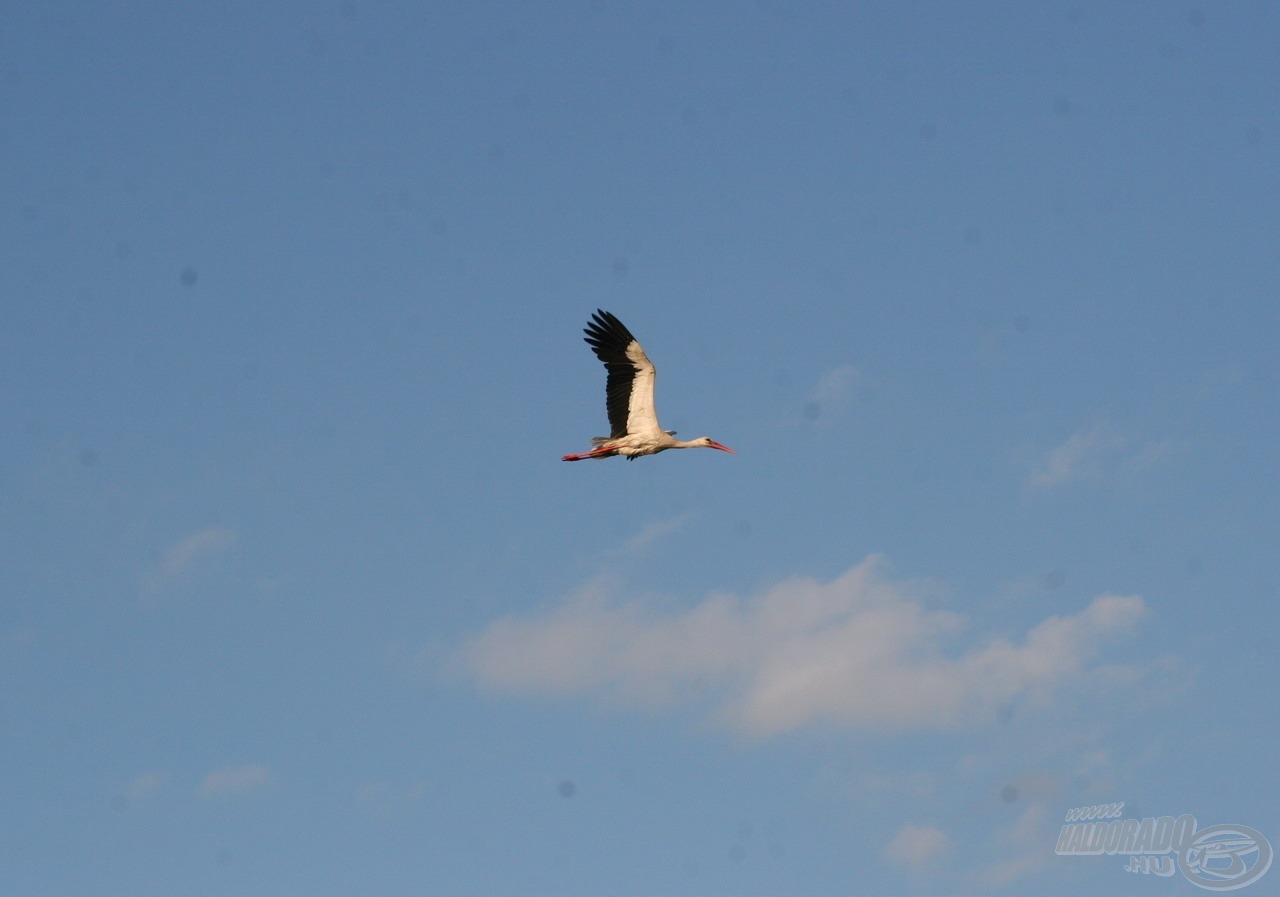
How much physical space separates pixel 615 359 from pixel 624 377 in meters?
0.58

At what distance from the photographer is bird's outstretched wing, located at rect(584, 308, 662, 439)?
6756 cm

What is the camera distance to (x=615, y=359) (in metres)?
67.8

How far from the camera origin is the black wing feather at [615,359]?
67.5 metres

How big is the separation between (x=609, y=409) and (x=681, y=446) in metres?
2.66

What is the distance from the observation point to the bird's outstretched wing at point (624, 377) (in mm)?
67562

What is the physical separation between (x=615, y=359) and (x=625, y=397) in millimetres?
1174

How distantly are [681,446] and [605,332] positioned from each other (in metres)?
4.45

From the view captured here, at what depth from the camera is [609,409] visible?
6862 centimetres

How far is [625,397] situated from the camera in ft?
224

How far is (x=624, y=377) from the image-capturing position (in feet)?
223

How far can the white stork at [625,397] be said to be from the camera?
67.6m

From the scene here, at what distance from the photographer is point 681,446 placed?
70.1 metres

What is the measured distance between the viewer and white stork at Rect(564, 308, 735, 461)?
222 ft

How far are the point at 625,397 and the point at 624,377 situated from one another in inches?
24.1
